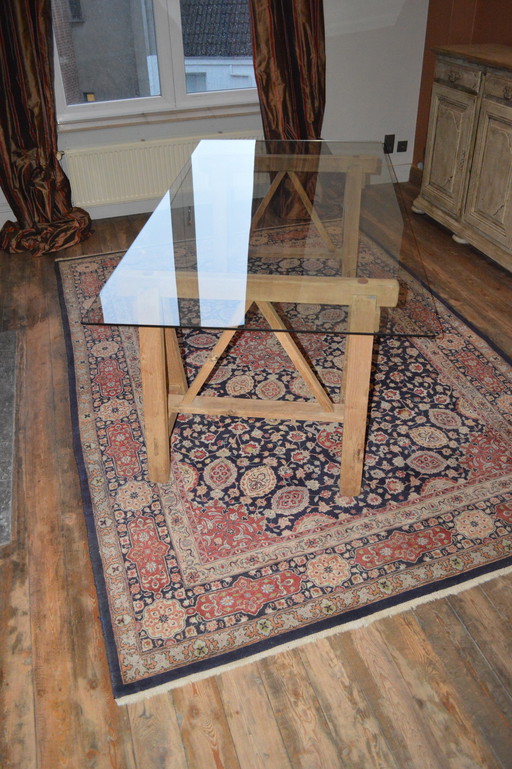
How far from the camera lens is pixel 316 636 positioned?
166 centimetres

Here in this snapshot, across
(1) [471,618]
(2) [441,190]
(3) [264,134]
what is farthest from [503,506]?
(3) [264,134]

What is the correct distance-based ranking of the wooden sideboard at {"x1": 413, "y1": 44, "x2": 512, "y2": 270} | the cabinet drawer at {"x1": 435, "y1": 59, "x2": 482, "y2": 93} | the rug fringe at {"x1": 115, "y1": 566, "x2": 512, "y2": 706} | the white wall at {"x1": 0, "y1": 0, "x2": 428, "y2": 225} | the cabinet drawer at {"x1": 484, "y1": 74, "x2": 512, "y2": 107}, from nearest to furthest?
the rug fringe at {"x1": 115, "y1": 566, "x2": 512, "y2": 706}, the cabinet drawer at {"x1": 484, "y1": 74, "x2": 512, "y2": 107}, the wooden sideboard at {"x1": 413, "y1": 44, "x2": 512, "y2": 270}, the cabinet drawer at {"x1": 435, "y1": 59, "x2": 482, "y2": 93}, the white wall at {"x1": 0, "y1": 0, "x2": 428, "y2": 225}

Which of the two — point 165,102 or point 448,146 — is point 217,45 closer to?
point 165,102

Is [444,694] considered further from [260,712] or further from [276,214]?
[276,214]

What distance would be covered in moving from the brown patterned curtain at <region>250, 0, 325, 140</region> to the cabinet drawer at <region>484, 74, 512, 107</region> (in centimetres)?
110

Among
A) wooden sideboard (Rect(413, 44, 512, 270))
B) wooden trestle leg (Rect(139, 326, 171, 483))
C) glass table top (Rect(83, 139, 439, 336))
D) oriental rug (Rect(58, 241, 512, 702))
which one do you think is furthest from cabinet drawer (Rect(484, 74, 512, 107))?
wooden trestle leg (Rect(139, 326, 171, 483))

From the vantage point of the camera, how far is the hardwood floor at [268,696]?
143 centimetres

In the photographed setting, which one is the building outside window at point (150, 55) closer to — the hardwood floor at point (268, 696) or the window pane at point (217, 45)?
the window pane at point (217, 45)

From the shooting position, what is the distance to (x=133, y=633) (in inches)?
66.2

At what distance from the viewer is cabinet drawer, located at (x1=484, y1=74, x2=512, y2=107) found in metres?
3.07

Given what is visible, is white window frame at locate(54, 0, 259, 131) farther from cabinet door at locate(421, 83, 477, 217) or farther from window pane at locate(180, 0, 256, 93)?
cabinet door at locate(421, 83, 477, 217)

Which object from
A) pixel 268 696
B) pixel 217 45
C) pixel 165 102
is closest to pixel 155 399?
pixel 268 696

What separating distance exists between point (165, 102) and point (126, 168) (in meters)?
0.49

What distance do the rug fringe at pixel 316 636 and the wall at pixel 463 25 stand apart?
3242mm
